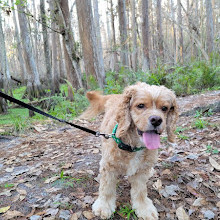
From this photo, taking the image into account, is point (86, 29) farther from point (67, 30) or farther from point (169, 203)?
point (169, 203)

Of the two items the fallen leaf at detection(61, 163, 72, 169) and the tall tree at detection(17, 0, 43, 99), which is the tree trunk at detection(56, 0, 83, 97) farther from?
the fallen leaf at detection(61, 163, 72, 169)

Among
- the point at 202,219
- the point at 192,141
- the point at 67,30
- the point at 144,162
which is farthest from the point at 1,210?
the point at 67,30

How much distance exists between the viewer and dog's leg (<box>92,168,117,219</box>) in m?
2.45

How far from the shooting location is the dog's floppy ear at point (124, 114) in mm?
2298

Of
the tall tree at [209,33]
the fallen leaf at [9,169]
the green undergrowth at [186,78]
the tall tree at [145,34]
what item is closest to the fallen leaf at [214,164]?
the fallen leaf at [9,169]

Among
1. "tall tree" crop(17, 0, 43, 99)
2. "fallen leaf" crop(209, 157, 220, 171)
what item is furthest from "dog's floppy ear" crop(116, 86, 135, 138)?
"tall tree" crop(17, 0, 43, 99)

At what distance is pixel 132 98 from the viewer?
2395 millimetres

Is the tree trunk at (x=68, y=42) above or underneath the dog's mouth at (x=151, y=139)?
above

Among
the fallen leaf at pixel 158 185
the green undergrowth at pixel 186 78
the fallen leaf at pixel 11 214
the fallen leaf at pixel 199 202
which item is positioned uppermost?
the green undergrowth at pixel 186 78

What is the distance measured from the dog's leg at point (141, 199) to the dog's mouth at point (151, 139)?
0.54 metres

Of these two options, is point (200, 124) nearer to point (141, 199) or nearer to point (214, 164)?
point (214, 164)

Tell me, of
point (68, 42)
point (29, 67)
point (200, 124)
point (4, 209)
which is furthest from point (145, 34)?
point (4, 209)

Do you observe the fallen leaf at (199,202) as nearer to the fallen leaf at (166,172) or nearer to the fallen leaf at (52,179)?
the fallen leaf at (166,172)

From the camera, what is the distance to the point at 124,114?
7.72ft
